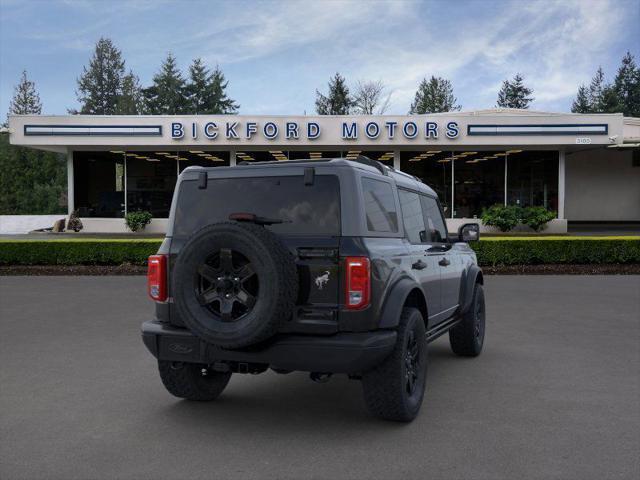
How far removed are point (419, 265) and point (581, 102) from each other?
89.2 metres

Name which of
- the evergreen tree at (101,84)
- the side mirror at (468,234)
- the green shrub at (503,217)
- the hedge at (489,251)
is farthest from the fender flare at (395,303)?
the evergreen tree at (101,84)

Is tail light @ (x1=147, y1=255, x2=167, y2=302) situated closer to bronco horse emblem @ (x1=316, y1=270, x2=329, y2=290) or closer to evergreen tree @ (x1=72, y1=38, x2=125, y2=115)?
bronco horse emblem @ (x1=316, y1=270, x2=329, y2=290)

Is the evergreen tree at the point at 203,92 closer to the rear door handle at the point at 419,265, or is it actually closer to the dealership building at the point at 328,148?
the dealership building at the point at 328,148

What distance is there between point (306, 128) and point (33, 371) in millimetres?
22131

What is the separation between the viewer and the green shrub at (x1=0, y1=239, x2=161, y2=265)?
17078mm

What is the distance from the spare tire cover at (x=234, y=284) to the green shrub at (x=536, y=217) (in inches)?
975

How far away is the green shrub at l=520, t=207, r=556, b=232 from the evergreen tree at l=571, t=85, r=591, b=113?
62467 millimetres

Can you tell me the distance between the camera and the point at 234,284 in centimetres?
441

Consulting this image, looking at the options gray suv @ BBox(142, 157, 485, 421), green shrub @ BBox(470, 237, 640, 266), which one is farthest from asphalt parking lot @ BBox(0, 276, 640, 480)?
green shrub @ BBox(470, 237, 640, 266)

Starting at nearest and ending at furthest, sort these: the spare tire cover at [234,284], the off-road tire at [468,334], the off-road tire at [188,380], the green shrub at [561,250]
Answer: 1. the spare tire cover at [234,284]
2. the off-road tire at [188,380]
3. the off-road tire at [468,334]
4. the green shrub at [561,250]

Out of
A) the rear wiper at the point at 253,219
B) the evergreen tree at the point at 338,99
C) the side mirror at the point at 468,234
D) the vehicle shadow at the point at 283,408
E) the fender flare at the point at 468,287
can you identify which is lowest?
the vehicle shadow at the point at 283,408

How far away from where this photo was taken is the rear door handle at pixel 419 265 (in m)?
5.32

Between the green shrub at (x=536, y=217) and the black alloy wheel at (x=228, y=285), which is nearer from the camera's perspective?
the black alloy wheel at (x=228, y=285)

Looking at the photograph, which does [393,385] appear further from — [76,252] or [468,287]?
[76,252]
